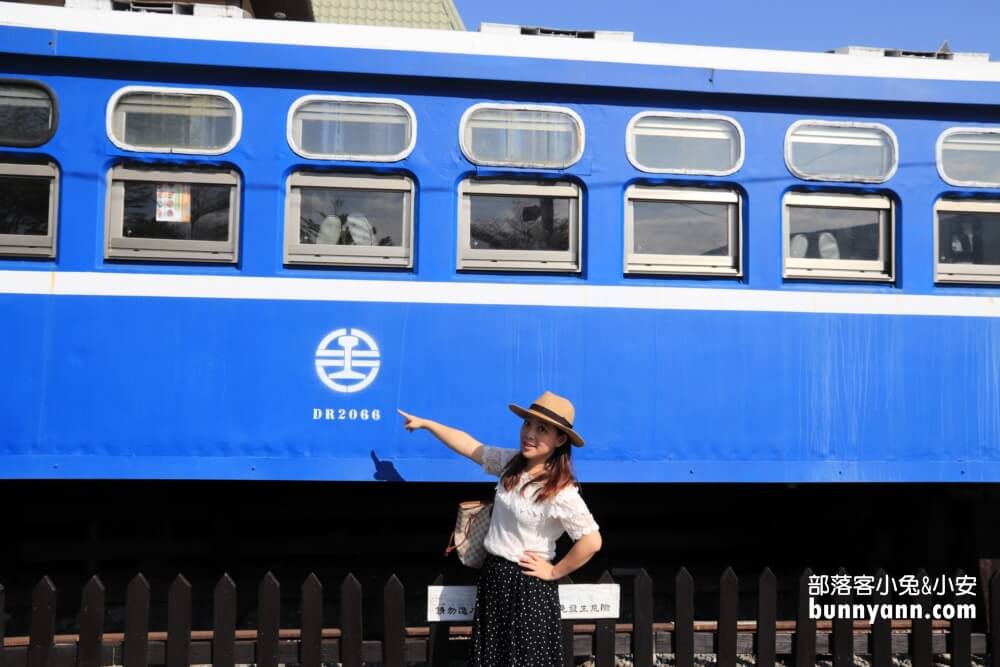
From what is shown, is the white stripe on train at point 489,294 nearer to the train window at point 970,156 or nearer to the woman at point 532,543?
the train window at point 970,156

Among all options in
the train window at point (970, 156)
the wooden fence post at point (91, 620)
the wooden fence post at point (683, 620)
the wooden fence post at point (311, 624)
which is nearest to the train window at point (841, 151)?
the train window at point (970, 156)

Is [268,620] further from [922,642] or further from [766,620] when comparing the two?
[922,642]

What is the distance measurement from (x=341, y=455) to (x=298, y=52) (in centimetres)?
194

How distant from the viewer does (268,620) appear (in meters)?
4.37

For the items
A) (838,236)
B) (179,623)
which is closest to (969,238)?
(838,236)

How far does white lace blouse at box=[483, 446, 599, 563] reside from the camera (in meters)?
3.55

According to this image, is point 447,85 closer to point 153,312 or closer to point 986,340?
point 153,312

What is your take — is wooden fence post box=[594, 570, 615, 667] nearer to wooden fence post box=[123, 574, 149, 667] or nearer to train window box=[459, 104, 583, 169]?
wooden fence post box=[123, 574, 149, 667]

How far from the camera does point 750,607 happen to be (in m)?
6.44

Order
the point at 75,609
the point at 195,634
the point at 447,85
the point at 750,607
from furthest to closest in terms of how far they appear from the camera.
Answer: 1. the point at 750,607
2. the point at 75,609
3. the point at 447,85
4. the point at 195,634

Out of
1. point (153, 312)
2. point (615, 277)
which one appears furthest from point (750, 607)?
point (153, 312)

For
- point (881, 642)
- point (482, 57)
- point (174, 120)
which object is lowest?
point (881, 642)

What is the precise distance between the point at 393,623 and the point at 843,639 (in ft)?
7.13

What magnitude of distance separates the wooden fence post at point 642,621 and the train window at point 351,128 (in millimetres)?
2321
